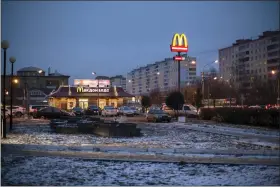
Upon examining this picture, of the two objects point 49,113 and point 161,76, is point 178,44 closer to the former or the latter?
point 49,113

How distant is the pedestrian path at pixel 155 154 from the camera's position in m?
11.9

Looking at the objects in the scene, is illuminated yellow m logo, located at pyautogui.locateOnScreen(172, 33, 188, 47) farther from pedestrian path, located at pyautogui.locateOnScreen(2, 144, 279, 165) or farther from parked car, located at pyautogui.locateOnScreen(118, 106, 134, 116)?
pedestrian path, located at pyautogui.locateOnScreen(2, 144, 279, 165)

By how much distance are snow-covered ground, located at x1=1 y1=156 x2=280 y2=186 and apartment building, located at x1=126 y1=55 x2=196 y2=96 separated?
11030 centimetres

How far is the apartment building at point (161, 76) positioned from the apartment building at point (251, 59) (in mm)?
13382

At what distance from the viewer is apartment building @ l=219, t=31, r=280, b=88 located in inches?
3969

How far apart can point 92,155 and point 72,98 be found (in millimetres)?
54171

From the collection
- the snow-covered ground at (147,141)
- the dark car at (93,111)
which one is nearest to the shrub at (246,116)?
the snow-covered ground at (147,141)

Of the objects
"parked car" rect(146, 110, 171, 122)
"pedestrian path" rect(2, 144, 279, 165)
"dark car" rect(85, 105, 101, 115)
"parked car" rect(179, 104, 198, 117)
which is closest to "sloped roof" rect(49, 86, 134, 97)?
"dark car" rect(85, 105, 101, 115)

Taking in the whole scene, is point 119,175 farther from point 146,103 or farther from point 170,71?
point 170,71

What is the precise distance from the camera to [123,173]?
9.59 metres

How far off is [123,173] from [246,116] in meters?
20.7

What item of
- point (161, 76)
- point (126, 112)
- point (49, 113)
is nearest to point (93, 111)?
point (126, 112)

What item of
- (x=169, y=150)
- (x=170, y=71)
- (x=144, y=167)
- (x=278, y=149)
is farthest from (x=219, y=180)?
(x=170, y=71)

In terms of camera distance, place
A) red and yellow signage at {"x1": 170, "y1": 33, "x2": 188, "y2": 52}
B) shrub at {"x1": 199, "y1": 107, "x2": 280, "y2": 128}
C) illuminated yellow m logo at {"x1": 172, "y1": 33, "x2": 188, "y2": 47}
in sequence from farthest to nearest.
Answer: illuminated yellow m logo at {"x1": 172, "y1": 33, "x2": 188, "y2": 47}, red and yellow signage at {"x1": 170, "y1": 33, "x2": 188, "y2": 52}, shrub at {"x1": 199, "y1": 107, "x2": 280, "y2": 128}
